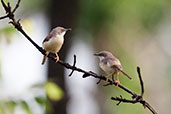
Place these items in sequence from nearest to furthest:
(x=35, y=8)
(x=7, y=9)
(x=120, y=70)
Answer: (x=7, y=9) → (x=120, y=70) → (x=35, y=8)

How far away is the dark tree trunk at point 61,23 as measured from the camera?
5875 millimetres

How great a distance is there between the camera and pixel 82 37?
28.2 ft

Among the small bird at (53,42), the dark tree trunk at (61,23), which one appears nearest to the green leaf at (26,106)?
the small bird at (53,42)

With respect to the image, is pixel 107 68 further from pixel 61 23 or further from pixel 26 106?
pixel 61 23

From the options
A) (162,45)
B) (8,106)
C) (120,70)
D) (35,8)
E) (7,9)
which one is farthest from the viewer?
(162,45)

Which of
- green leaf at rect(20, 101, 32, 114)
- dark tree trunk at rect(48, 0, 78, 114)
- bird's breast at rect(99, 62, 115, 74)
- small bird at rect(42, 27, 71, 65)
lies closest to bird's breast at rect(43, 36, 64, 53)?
small bird at rect(42, 27, 71, 65)

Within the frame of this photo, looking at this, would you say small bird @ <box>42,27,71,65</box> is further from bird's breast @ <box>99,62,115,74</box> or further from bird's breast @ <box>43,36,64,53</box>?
bird's breast @ <box>99,62,115,74</box>

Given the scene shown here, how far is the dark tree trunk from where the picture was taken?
588 cm

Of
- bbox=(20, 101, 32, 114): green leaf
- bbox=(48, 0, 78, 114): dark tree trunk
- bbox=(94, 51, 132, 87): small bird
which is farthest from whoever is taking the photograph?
bbox=(48, 0, 78, 114): dark tree trunk

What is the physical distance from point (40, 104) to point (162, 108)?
9.46 meters

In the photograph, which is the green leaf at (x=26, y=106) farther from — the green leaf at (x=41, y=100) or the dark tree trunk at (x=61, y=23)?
the dark tree trunk at (x=61, y=23)

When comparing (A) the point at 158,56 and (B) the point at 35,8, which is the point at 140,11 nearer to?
(B) the point at 35,8

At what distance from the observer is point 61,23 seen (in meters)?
6.44

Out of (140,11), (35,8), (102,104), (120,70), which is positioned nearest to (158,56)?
(102,104)
